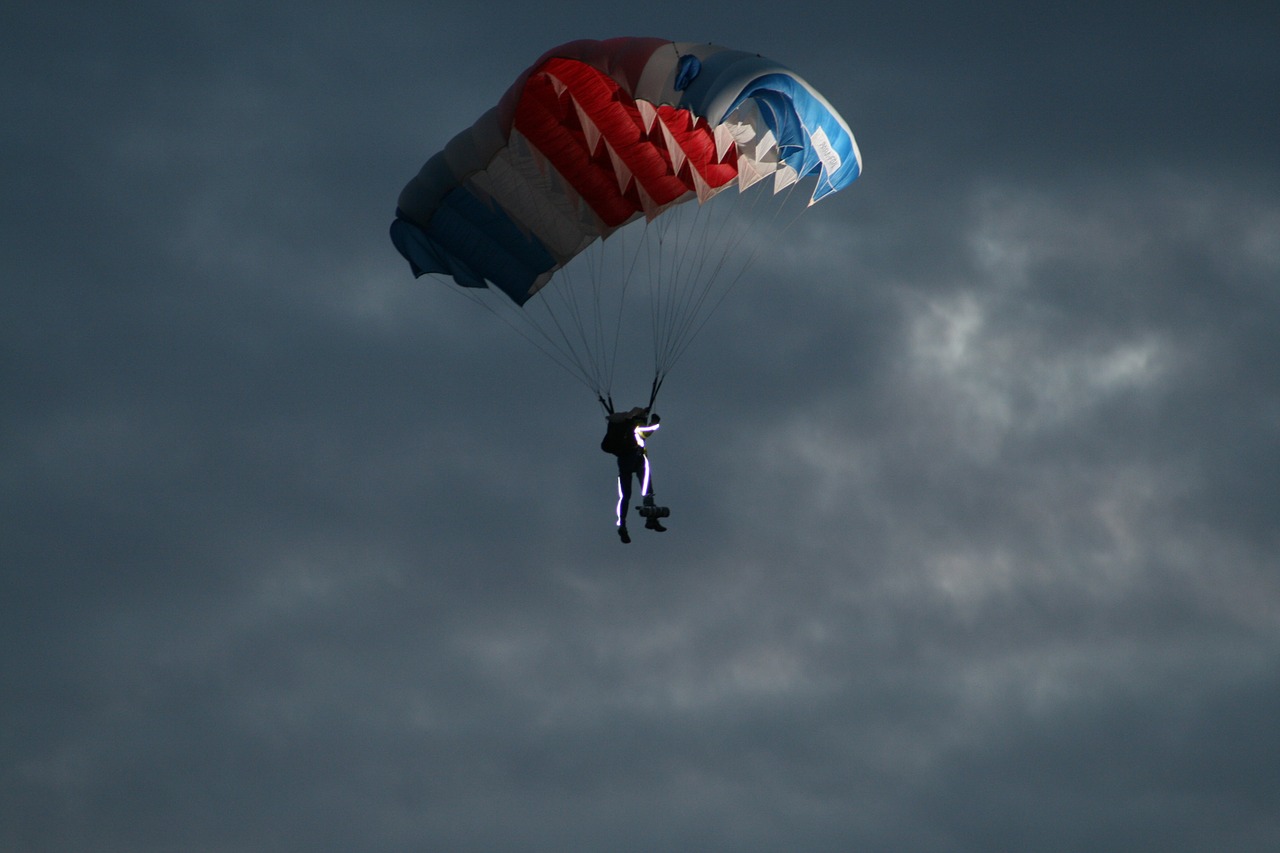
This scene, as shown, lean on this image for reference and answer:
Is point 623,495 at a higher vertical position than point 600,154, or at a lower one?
lower

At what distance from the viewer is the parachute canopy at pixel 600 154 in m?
32.8

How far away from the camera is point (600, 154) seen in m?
35.3

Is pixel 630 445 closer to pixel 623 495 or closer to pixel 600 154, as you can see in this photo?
pixel 623 495

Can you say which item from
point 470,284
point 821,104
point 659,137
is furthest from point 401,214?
point 821,104

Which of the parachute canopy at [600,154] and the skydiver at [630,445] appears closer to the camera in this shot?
the parachute canopy at [600,154]

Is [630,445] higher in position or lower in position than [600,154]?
lower

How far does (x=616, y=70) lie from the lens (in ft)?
108

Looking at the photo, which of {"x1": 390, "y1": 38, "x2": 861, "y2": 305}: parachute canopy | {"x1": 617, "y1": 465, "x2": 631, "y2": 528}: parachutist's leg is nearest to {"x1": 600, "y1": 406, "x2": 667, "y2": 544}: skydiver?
{"x1": 617, "y1": 465, "x2": 631, "y2": 528}: parachutist's leg

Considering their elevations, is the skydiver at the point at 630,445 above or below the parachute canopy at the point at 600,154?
below

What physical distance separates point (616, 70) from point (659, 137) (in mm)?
1683

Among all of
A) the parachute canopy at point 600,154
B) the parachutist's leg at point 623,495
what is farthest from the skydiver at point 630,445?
the parachute canopy at point 600,154

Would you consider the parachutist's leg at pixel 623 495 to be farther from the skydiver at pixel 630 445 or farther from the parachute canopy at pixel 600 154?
the parachute canopy at pixel 600 154

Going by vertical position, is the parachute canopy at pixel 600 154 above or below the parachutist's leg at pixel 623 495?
above

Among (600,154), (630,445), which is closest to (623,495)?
(630,445)
